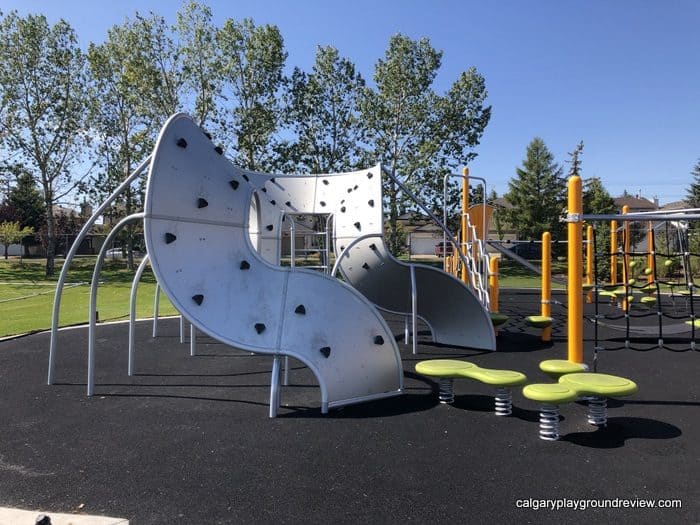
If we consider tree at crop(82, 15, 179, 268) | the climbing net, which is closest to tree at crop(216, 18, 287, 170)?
tree at crop(82, 15, 179, 268)

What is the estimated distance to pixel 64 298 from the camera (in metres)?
18.6

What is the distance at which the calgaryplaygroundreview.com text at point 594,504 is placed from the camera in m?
3.57

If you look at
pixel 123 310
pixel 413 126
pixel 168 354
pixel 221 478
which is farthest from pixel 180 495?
pixel 413 126

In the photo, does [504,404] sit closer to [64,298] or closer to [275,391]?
[275,391]

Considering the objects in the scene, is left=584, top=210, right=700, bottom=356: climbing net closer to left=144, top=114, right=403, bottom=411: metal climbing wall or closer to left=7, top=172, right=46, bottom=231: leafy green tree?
left=144, top=114, right=403, bottom=411: metal climbing wall

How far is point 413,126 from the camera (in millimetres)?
28344

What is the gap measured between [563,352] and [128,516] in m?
7.55

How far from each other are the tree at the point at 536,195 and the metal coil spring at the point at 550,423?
35592 millimetres

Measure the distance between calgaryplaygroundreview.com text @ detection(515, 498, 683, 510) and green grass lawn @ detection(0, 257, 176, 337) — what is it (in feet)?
36.7

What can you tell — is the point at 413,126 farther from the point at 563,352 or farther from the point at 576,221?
the point at 576,221

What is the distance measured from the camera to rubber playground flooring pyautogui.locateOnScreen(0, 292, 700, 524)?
362 centimetres

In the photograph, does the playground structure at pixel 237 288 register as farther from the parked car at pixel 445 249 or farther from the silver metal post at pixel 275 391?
the parked car at pixel 445 249

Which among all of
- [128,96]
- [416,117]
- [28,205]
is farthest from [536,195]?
[28,205]

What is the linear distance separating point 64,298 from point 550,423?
60.0 feet
